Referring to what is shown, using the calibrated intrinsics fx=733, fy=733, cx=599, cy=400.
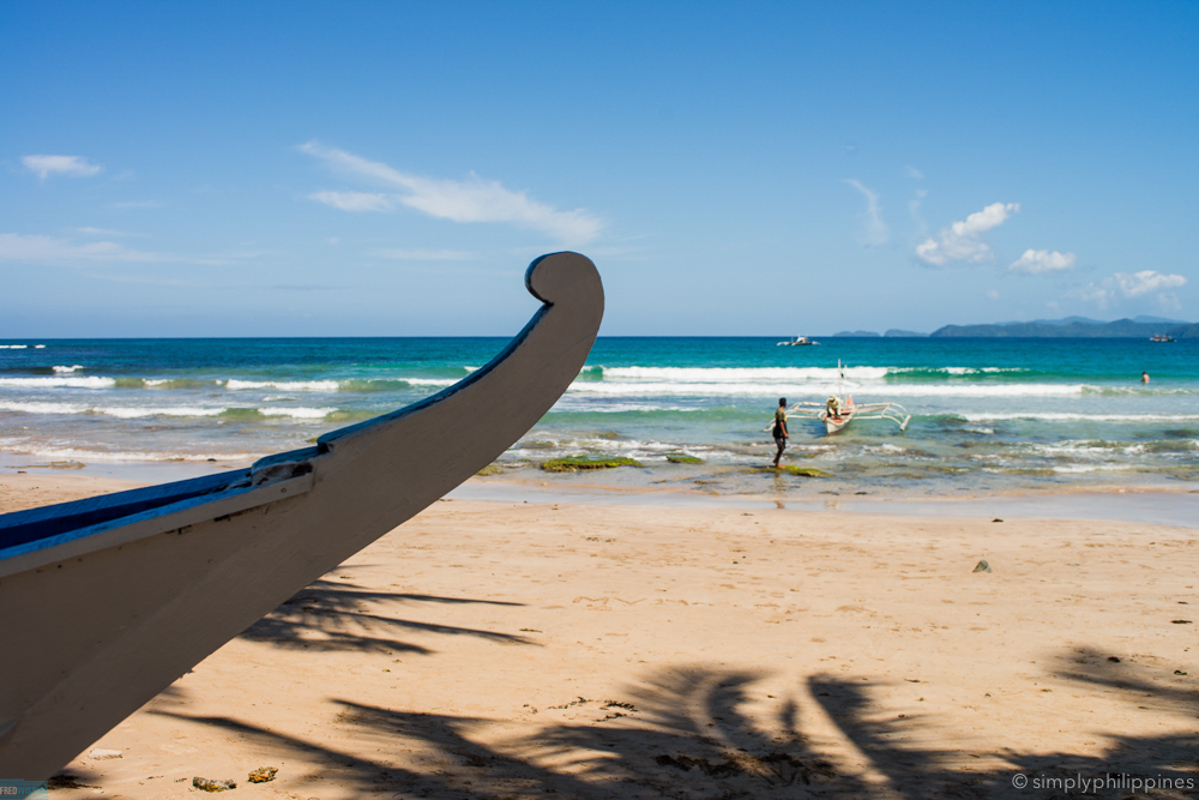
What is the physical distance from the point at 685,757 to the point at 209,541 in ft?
8.35

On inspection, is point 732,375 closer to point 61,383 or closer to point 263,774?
point 61,383

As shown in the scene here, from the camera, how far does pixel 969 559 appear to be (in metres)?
8.10

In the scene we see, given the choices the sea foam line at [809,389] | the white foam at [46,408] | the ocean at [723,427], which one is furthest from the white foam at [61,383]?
the sea foam line at [809,389]

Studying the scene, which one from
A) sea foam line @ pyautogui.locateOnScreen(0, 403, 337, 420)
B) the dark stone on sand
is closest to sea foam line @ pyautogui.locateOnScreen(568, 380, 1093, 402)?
sea foam line @ pyautogui.locateOnScreen(0, 403, 337, 420)

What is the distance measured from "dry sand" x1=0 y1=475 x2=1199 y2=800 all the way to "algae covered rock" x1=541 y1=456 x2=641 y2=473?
6.39m

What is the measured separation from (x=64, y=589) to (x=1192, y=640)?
684 centimetres

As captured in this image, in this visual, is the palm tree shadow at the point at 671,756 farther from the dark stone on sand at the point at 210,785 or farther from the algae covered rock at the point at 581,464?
the algae covered rock at the point at 581,464

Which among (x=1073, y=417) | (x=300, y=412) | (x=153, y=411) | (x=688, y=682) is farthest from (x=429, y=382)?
(x=688, y=682)

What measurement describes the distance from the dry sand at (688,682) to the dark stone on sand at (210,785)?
5cm

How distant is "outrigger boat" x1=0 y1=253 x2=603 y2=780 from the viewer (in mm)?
1567

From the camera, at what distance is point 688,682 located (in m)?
4.46

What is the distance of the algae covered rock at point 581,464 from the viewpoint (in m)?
14.7

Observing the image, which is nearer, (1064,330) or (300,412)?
(300,412)

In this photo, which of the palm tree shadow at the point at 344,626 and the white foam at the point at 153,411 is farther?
the white foam at the point at 153,411
